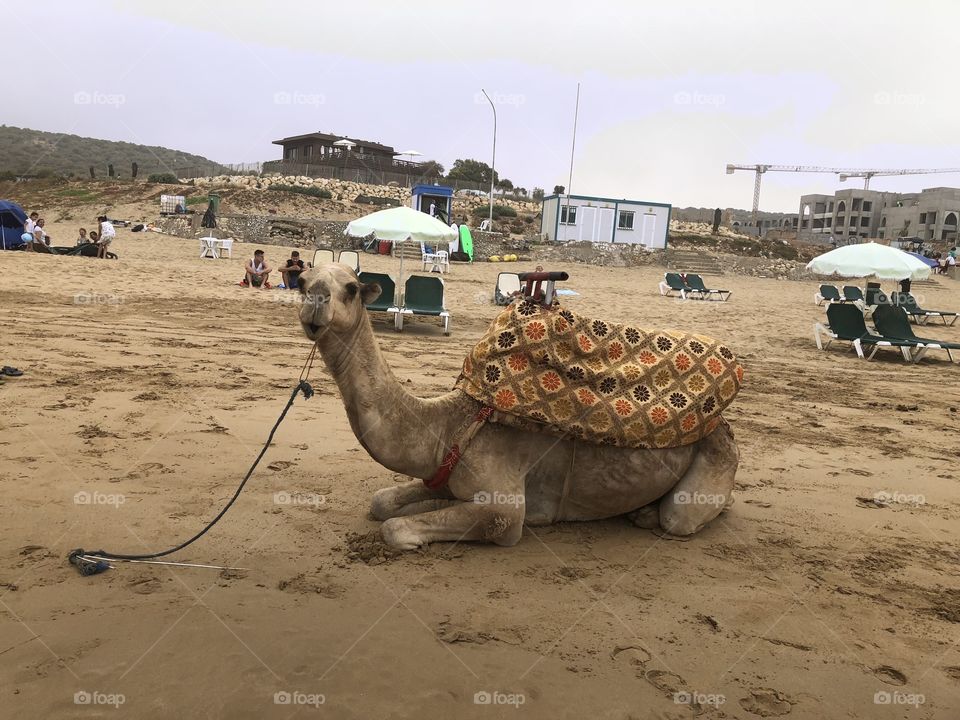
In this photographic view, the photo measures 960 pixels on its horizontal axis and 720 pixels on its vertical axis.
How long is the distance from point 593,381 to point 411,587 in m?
1.64

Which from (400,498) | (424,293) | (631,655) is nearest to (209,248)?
(424,293)

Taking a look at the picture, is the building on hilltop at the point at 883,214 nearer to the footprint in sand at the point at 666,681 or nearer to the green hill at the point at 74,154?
the footprint in sand at the point at 666,681

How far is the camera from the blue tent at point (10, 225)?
22.2 metres

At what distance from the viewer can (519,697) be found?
2971mm

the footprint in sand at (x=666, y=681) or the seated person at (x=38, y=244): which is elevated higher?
the seated person at (x=38, y=244)

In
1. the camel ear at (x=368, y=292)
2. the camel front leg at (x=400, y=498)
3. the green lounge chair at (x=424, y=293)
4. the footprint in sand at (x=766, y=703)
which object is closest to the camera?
the footprint in sand at (x=766, y=703)

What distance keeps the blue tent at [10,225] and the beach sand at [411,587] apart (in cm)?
1779

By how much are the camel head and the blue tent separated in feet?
75.7

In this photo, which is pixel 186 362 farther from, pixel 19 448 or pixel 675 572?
pixel 675 572

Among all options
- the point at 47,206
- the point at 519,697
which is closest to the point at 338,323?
the point at 519,697

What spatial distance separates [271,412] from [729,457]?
436 cm

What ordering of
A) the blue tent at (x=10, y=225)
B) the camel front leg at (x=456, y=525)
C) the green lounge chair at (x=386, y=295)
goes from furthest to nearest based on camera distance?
the blue tent at (x=10, y=225) < the green lounge chair at (x=386, y=295) < the camel front leg at (x=456, y=525)

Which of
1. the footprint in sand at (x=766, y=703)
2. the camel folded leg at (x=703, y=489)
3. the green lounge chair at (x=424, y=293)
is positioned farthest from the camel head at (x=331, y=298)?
the green lounge chair at (x=424, y=293)

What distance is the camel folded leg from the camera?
469cm
